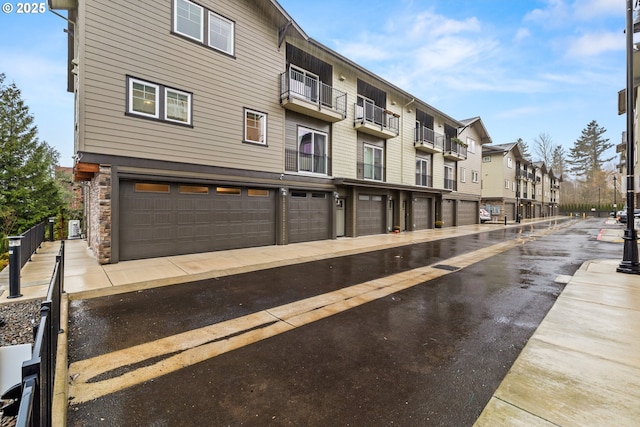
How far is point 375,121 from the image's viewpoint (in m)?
16.6

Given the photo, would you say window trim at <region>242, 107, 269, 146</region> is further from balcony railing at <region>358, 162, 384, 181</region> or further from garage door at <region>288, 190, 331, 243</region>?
balcony railing at <region>358, 162, 384, 181</region>

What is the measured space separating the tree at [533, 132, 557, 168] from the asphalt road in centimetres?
6477

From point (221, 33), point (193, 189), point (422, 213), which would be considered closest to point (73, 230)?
point (193, 189)

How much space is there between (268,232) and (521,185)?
41237mm

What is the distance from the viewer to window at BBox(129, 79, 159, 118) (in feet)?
28.0

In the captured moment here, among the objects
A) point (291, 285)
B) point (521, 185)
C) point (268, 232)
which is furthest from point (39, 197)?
point (521, 185)

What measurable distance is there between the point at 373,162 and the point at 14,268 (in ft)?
51.4

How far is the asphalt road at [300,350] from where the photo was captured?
7.88ft

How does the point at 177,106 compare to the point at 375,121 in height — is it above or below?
below

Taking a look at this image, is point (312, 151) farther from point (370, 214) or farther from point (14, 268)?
point (14, 268)

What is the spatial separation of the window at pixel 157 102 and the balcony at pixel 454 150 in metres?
20.0

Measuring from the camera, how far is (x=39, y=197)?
18.4m

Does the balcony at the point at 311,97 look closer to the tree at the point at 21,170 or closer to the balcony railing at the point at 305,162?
the balcony railing at the point at 305,162

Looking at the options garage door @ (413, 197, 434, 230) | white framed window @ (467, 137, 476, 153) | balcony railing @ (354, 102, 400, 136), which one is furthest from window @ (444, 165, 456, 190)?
balcony railing @ (354, 102, 400, 136)
